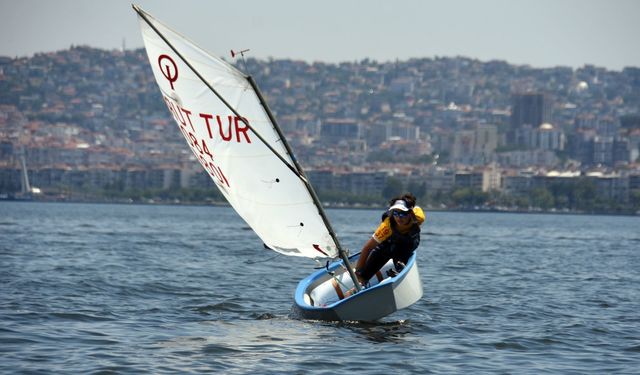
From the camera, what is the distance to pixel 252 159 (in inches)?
899

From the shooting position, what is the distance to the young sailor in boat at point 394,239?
77.2 ft

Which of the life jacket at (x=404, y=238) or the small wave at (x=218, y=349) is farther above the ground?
the life jacket at (x=404, y=238)

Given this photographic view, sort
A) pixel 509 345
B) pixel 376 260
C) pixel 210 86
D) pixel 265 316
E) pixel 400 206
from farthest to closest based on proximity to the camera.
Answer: pixel 265 316 < pixel 376 260 < pixel 400 206 < pixel 210 86 < pixel 509 345

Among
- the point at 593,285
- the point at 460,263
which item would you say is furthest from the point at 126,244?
the point at 593,285

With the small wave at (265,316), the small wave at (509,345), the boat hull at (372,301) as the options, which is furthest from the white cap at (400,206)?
the small wave at (265,316)

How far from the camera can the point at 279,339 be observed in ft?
71.3

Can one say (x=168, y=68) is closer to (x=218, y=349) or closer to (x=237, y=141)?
(x=237, y=141)

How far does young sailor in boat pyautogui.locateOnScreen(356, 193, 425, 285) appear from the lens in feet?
77.2

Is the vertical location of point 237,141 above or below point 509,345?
above

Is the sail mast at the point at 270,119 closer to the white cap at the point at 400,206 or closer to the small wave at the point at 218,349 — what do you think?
the white cap at the point at 400,206

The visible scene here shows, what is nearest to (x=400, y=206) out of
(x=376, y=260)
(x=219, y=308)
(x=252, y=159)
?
(x=376, y=260)

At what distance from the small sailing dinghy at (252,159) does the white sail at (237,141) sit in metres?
0.02

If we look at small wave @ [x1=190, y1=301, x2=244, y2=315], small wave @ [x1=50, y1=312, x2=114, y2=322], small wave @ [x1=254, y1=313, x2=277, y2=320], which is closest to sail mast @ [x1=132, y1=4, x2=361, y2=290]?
small wave @ [x1=254, y1=313, x2=277, y2=320]

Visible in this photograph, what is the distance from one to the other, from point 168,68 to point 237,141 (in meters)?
1.70
